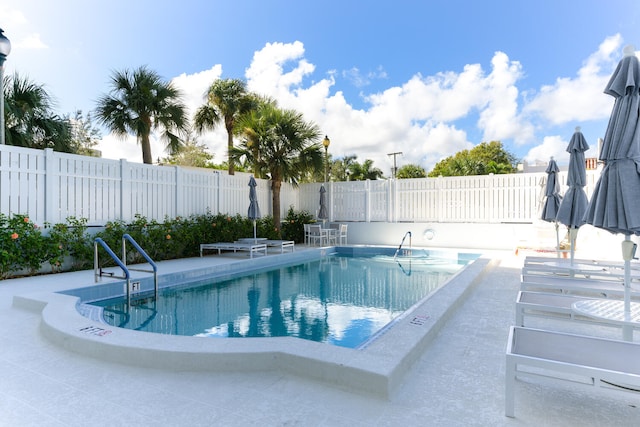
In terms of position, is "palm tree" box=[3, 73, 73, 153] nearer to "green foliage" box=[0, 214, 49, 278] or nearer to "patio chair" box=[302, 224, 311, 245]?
"green foliage" box=[0, 214, 49, 278]

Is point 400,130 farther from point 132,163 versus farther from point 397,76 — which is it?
point 132,163

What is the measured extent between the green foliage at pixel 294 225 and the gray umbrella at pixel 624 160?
11.8 metres

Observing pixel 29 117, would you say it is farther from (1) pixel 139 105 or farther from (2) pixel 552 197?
(2) pixel 552 197

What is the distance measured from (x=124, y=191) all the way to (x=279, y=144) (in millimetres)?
5171

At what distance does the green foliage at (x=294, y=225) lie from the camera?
47.3ft

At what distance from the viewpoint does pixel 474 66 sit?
1634 centimetres

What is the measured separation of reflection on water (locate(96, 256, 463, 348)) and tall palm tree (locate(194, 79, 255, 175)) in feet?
30.1

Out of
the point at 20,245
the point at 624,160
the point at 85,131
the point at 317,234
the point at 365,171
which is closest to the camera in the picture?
the point at 624,160

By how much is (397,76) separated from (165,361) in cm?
1692

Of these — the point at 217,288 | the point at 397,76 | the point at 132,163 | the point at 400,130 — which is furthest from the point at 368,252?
the point at 400,130

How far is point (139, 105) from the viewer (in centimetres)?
1105

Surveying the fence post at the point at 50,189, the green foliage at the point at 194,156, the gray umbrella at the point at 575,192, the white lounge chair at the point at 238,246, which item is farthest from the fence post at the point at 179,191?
the green foliage at the point at 194,156

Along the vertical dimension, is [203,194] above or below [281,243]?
above

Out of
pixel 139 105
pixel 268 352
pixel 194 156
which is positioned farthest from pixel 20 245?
pixel 194 156
